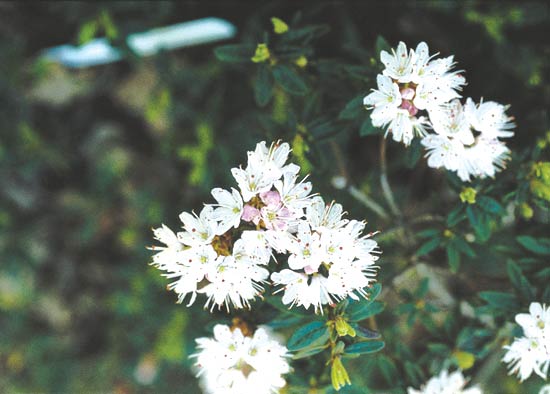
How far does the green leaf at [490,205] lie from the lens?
1647 mm

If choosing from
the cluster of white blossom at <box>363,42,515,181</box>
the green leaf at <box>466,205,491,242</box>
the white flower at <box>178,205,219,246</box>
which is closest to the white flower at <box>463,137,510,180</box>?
the cluster of white blossom at <box>363,42,515,181</box>

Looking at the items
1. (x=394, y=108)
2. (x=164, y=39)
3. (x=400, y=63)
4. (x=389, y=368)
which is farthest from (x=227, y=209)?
(x=164, y=39)

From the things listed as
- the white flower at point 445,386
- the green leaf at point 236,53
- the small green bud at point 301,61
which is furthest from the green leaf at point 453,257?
the green leaf at point 236,53

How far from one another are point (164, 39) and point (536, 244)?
1.94m

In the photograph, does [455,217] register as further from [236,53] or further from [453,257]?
[236,53]

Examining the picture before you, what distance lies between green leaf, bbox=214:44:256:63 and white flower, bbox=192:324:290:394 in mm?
895

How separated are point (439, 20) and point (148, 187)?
5.87ft

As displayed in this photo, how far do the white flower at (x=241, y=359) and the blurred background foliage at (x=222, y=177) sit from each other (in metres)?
0.15

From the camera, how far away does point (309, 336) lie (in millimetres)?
1486

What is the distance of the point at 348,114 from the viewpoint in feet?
5.49

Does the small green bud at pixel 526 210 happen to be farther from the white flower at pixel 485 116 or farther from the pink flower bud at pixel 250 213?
the pink flower bud at pixel 250 213

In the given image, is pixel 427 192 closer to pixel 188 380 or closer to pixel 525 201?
pixel 525 201

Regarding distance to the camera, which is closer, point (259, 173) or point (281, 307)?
point (259, 173)

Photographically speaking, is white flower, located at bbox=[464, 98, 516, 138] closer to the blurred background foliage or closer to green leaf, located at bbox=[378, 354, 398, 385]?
the blurred background foliage
